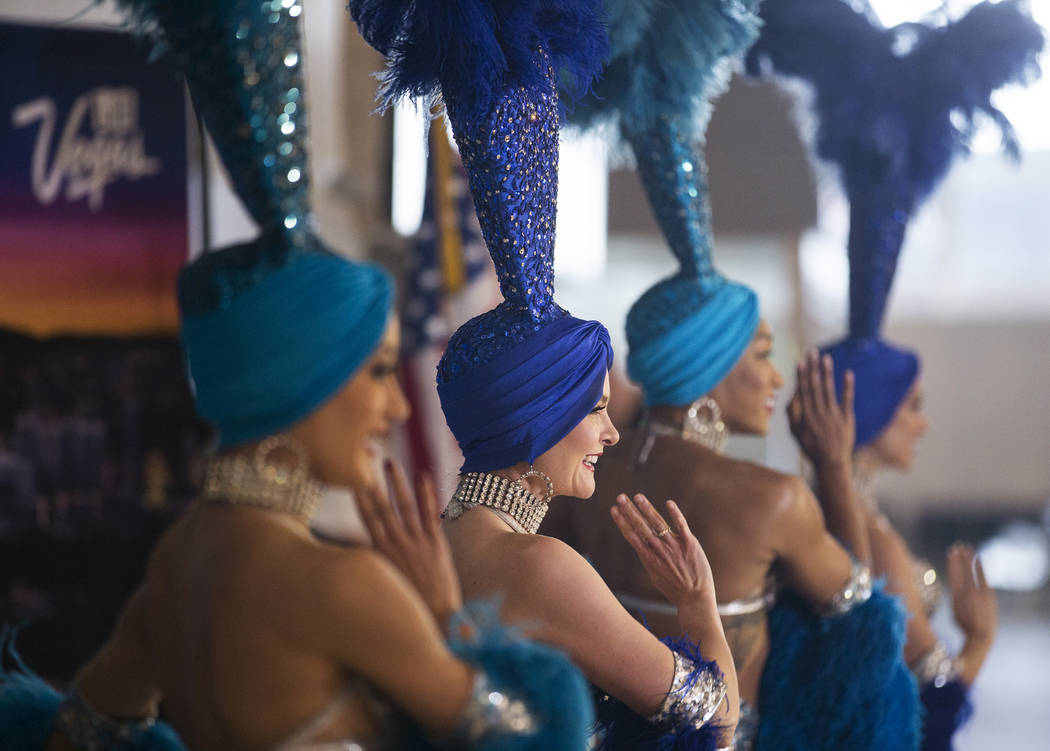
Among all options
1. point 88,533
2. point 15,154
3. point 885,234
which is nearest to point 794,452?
point 885,234

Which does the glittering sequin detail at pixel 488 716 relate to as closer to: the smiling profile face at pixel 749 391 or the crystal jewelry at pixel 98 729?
the crystal jewelry at pixel 98 729

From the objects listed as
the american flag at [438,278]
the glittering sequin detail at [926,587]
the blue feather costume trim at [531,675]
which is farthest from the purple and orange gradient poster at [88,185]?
the blue feather costume trim at [531,675]

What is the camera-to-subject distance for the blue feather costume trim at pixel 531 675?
1.02 meters

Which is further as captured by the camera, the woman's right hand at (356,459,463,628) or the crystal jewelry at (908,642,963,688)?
the crystal jewelry at (908,642,963,688)

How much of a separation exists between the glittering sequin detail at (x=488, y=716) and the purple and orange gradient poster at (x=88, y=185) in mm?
2931

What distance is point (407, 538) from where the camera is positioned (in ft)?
3.38

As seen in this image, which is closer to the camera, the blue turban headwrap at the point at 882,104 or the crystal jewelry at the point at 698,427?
the crystal jewelry at the point at 698,427

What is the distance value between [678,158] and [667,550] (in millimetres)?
684

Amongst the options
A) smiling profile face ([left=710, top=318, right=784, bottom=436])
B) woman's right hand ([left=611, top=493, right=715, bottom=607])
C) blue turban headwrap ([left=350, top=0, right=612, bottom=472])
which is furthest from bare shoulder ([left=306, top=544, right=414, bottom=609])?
smiling profile face ([left=710, top=318, right=784, bottom=436])

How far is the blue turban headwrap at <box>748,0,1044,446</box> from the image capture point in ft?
6.79

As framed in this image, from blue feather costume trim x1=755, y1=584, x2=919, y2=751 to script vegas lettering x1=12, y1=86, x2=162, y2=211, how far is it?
2.73 metres

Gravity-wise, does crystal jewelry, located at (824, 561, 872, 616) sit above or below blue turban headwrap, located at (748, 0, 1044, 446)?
below

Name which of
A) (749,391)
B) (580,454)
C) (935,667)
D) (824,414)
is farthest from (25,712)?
(935,667)

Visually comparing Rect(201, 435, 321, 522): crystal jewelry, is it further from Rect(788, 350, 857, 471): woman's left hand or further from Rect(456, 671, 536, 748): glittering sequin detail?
Rect(788, 350, 857, 471): woman's left hand
